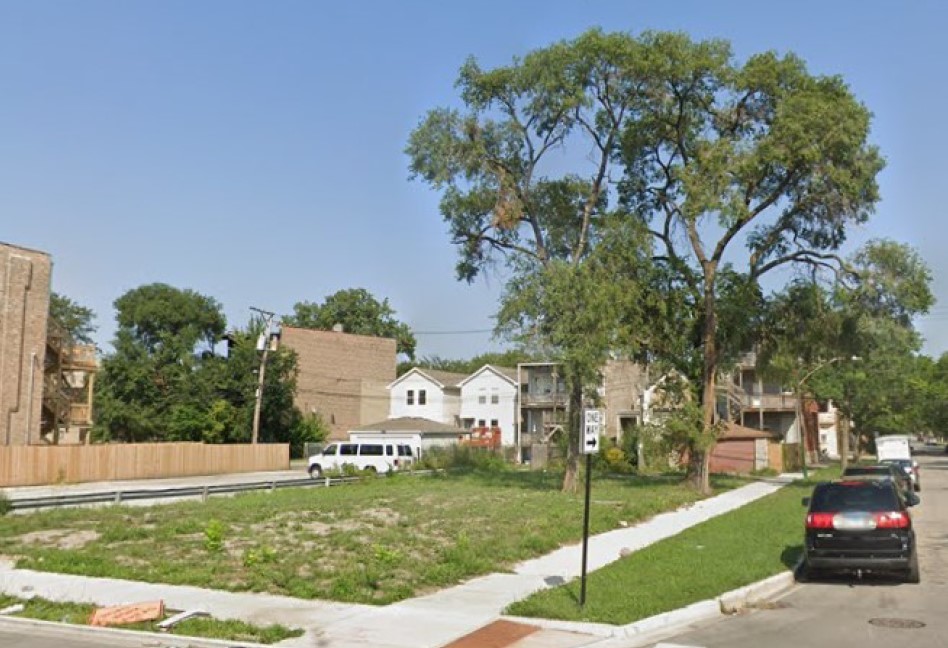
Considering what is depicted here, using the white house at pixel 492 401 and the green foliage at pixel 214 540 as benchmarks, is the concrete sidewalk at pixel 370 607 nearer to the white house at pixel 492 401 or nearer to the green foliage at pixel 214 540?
the green foliage at pixel 214 540

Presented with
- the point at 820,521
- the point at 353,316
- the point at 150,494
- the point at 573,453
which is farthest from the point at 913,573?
the point at 353,316

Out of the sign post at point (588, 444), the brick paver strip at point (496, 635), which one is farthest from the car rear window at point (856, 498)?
the brick paver strip at point (496, 635)

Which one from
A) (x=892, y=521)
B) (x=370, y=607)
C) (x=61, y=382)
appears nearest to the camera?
(x=370, y=607)

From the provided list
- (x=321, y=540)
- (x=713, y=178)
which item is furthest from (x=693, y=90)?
(x=321, y=540)

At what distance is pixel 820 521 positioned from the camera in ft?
47.7

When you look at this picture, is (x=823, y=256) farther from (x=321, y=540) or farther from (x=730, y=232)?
(x=321, y=540)

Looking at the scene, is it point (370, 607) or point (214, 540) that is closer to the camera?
point (370, 607)

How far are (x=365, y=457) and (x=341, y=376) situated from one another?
34694 millimetres

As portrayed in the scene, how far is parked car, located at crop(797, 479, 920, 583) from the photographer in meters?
14.1

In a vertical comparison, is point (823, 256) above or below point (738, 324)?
above

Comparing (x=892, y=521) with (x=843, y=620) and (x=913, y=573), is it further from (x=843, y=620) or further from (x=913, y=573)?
(x=843, y=620)

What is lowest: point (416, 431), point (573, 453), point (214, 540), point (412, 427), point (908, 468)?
point (214, 540)

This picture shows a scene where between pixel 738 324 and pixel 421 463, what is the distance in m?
18.7

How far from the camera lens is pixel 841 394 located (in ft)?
219
